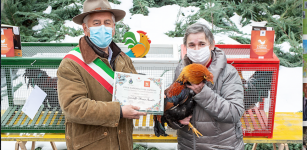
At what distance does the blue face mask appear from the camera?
2074mm

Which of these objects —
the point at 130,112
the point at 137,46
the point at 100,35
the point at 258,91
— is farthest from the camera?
the point at 137,46

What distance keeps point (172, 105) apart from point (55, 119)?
5.57 ft

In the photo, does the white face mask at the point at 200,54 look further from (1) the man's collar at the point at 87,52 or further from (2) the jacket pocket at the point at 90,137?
(2) the jacket pocket at the point at 90,137

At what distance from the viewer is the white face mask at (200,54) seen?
2.15 m

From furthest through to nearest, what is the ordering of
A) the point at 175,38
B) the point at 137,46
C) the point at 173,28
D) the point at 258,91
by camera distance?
the point at 173,28, the point at 175,38, the point at 137,46, the point at 258,91

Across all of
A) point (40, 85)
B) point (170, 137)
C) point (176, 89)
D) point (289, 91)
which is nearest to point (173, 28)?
point (289, 91)

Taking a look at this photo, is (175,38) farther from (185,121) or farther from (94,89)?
(94,89)

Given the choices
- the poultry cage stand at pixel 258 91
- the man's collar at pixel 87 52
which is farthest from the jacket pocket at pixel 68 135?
the poultry cage stand at pixel 258 91

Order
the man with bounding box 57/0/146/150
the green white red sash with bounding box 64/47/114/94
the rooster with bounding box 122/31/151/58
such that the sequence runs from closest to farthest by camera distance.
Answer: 1. the man with bounding box 57/0/146/150
2. the green white red sash with bounding box 64/47/114/94
3. the rooster with bounding box 122/31/151/58

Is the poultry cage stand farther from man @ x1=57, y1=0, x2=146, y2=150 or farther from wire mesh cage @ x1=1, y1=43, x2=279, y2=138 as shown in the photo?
man @ x1=57, y1=0, x2=146, y2=150

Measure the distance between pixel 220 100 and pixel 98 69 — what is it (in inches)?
41.5

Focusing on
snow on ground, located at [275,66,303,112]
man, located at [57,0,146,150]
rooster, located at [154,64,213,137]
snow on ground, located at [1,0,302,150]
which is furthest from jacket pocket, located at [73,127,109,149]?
snow on ground, located at [275,66,303,112]

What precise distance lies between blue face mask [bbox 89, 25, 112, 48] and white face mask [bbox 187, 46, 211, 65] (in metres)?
0.75

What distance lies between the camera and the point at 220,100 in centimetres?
200
